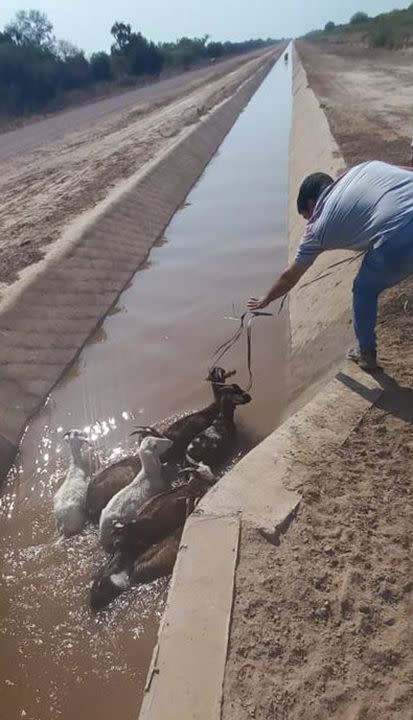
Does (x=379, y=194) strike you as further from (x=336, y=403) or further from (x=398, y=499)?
(x=398, y=499)

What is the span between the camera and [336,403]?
17.8ft

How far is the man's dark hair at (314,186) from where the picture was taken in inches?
195

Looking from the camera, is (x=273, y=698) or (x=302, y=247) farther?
(x=302, y=247)

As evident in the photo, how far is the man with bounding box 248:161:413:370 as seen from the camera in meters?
4.62

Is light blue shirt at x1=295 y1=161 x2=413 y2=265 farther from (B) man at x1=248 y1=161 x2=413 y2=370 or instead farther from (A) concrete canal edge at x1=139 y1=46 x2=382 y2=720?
(A) concrete canal edge at x1=139 y1=46 x2=382 y2=720

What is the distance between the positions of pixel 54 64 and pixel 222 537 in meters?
54.7

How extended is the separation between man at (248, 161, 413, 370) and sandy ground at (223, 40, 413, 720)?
4.04 feet

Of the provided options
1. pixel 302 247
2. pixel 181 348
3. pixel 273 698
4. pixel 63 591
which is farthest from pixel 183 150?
pixel 273 698

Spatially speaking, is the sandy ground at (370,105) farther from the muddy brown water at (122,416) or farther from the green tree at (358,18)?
the green tree at (358,18)

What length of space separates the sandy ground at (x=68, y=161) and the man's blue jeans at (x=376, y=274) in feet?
18.6

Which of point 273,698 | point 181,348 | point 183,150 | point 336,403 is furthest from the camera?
point 183,150

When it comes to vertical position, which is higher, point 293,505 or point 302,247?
point 302,247

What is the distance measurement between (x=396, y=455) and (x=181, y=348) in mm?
4303

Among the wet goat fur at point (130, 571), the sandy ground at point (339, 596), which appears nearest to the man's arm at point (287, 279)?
the sandy ground at point (339, 596)
